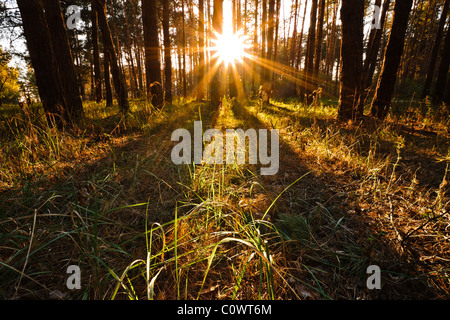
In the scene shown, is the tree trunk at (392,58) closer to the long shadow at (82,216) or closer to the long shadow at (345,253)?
the long shadow at (345,253)

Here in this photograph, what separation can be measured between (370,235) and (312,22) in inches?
444

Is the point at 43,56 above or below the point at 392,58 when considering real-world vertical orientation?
below

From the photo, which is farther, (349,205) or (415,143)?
(415,143)

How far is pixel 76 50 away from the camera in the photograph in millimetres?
15453

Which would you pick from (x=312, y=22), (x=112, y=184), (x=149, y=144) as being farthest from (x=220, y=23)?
(x=112, y=184)

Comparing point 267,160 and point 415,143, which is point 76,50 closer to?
point 267,160

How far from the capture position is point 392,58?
4.12 meters

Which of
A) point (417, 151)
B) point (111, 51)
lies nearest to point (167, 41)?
point (111, 51)

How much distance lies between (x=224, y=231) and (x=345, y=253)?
0.79m

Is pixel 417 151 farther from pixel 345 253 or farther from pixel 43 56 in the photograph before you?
pixel 43 56

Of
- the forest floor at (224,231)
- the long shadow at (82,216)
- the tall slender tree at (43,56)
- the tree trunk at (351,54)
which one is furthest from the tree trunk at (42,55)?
the tree trunk at (351,54)

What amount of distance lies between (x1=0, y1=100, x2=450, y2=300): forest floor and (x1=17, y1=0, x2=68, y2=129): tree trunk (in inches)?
34.4

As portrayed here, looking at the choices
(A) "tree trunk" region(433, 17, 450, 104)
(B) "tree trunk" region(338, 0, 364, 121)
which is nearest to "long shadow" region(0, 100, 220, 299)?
(B) "tree trunk" region(338, 0, 364, 121)

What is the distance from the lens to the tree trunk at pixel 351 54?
4.00m
